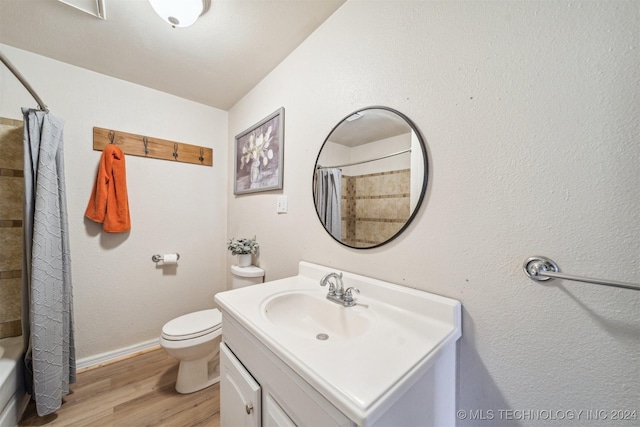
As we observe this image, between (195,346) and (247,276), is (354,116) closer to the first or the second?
(247,276)

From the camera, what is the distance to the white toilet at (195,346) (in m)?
1.38

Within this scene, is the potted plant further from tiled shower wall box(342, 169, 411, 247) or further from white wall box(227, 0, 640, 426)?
white wall box(227, 0, 640, 426)

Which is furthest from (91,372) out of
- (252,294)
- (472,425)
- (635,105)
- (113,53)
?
(635,105)

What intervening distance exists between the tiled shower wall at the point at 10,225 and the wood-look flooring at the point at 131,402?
57cm

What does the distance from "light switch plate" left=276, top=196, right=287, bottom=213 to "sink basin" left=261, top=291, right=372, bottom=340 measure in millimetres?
620

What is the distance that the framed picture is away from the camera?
158cm

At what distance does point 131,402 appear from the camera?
138cm

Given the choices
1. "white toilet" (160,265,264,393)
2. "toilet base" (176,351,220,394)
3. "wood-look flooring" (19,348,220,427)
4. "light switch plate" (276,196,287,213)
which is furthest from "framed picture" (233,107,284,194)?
"wood-look flooring" (19,348,220,427)

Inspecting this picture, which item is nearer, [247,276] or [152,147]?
[247,276]

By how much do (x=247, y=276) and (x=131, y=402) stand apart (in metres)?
0.96

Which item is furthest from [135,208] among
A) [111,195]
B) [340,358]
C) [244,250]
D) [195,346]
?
[340,358]

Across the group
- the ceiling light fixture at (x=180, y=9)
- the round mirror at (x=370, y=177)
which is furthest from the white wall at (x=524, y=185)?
the ceiling light fixture at (x=180, y=9)

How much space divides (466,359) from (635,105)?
0.79 meters

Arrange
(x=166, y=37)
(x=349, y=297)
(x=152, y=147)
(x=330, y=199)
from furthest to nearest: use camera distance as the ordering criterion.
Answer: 1. (x=152, y=147)
2. (x=166, y=37)
3. (x=330, y=199)
4. (x=349, y=297)
